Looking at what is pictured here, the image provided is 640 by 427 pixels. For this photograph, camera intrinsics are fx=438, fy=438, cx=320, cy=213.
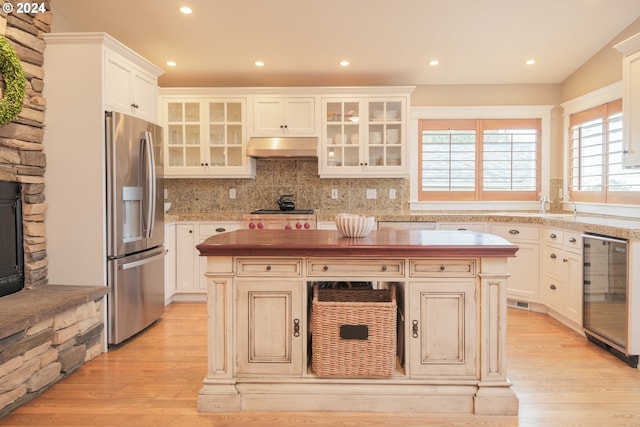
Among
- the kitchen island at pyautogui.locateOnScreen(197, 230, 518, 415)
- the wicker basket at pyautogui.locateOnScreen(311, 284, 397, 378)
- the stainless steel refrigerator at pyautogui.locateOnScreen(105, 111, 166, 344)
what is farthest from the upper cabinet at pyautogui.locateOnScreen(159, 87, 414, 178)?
the wicker basket at pyautogui.locateOnScreen(311, 284, 397, 378)

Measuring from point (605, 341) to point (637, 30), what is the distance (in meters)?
2.79

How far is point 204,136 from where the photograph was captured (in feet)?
16.4

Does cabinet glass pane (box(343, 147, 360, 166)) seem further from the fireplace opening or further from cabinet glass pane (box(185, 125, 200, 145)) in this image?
the fireplace opening

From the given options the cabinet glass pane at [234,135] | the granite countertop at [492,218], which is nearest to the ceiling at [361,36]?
the cabinet glass pane at [234,135]

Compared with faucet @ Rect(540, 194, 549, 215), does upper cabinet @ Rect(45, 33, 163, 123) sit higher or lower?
higher

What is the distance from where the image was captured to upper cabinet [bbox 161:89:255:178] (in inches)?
196

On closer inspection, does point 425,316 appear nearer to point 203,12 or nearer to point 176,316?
point 176,316

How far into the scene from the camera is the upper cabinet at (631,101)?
3311 mm

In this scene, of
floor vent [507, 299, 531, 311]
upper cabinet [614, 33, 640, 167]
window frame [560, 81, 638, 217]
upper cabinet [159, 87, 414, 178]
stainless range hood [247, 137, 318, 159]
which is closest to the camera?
upper cabinet [614, 33, 640, 167]

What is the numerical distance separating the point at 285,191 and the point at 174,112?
156cm

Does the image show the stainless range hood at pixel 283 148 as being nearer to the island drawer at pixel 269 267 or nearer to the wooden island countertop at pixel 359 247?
the wooden island countertop at pixel 359 247

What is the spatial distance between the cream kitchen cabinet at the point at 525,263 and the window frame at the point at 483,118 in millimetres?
866

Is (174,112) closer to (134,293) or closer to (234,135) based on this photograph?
(234,135)

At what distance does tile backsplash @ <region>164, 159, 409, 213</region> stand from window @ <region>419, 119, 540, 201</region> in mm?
579
